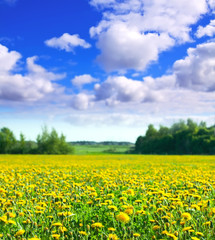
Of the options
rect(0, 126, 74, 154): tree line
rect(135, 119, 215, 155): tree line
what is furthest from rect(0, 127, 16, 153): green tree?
rect(135, 119, 215, 155): tree line

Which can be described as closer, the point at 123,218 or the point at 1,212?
the point at 123,218

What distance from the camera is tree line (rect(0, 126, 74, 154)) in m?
73.7

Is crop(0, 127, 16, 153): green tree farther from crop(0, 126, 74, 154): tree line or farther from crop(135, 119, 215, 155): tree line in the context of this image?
crop(135, 119, 215, 155): tree line

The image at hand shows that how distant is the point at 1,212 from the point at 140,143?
95874 mm

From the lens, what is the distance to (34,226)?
13.5ft

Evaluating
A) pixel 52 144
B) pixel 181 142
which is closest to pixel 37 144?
→ pixel 52 144

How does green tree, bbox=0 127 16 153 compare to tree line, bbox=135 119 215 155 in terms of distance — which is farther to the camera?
green tree, bbox=0 127 16 153

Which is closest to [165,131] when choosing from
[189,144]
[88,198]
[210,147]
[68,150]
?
[189,144]

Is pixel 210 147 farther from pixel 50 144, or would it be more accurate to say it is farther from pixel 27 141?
pixel 27 141

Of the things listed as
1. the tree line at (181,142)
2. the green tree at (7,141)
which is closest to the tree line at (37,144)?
the green tree at (7,141)

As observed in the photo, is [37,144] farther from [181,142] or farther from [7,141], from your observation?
[181,142]

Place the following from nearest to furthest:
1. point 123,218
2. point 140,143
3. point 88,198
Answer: point 123,218 < point 88,198 < point 140,143

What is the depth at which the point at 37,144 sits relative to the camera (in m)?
76.9

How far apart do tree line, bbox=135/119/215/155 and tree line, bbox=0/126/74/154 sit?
30503 millimetres
